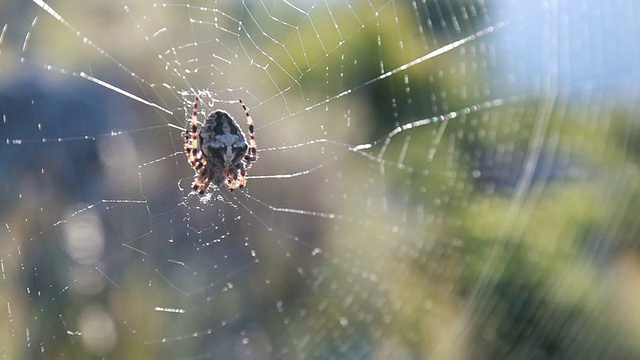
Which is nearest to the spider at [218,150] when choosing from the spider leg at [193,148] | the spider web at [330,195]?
the spider leg at [193,148]

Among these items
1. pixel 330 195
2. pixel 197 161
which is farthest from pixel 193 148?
pixel 330 195

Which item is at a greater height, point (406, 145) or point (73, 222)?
point (406, 145)

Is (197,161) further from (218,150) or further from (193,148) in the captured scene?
(218,150)

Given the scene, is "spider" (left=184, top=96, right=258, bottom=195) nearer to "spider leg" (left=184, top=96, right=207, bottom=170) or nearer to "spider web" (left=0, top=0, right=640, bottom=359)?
"spider leg" (left=184, top=96, right=207, bottom=170)

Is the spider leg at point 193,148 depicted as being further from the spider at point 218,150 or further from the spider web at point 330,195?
the spider web at point 330,195

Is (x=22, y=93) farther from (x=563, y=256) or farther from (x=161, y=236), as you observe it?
(x=563, y=256)

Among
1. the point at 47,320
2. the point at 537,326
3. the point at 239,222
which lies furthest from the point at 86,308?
the point at 537,326

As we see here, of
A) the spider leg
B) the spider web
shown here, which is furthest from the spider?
the spider web
